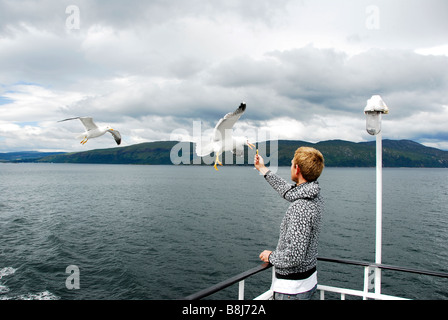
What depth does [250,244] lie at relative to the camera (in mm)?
29156

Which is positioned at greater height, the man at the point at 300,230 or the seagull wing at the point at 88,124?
the seagull wing at the point at 88,124

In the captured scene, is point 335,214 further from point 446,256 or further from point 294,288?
point 294,288

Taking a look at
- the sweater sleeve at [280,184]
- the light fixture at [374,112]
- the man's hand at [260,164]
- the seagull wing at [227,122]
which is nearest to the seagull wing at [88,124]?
the seagull wing at [227,122]

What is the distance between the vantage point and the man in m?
3.16

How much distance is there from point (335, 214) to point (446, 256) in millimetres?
18128

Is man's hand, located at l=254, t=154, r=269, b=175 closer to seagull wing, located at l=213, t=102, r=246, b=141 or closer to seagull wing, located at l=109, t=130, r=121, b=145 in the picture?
seagull wing, located at l=213, t=102, r=246, b=141

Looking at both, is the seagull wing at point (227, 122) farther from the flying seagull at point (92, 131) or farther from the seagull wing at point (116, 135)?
the seagull wing at point (116, 135)

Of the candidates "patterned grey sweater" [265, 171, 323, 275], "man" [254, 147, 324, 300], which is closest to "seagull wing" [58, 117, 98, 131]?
"man" [254, 147, 324, 300]

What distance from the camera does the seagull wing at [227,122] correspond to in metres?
5.14

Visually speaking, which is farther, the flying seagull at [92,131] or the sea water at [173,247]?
the sea water at [173,247]

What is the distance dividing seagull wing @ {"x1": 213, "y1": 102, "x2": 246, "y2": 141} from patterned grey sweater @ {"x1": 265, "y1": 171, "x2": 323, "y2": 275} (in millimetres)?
2092

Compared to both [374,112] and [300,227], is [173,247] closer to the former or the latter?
[374,112]
